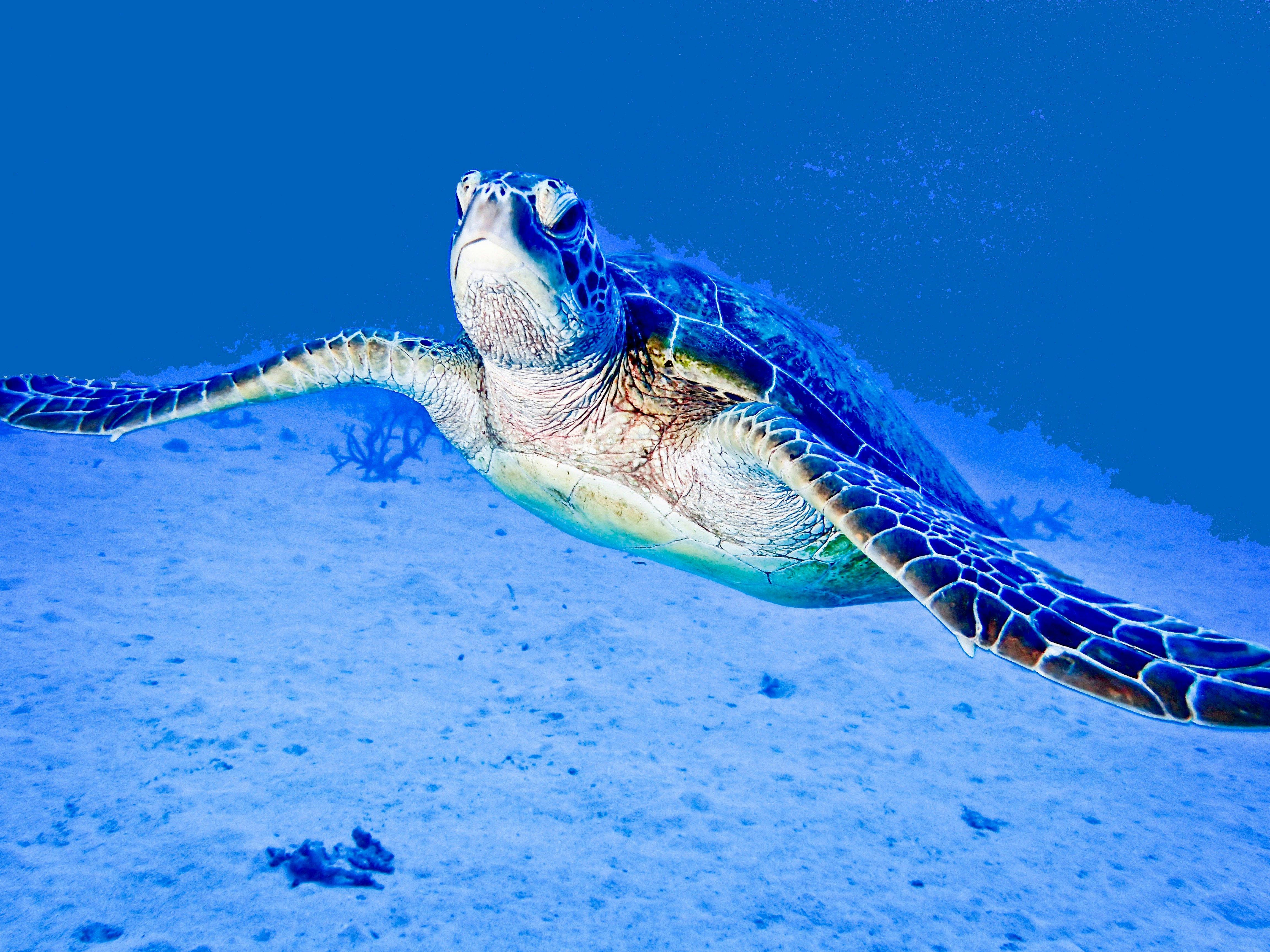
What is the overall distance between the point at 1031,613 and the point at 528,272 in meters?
1.88

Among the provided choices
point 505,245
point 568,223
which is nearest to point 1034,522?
point 568,223

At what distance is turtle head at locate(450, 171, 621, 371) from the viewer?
1.97m

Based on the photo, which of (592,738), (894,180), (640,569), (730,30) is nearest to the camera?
(592,738)

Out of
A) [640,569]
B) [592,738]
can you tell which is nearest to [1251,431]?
[640,569]

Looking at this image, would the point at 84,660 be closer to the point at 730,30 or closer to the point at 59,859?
the point at 59,859

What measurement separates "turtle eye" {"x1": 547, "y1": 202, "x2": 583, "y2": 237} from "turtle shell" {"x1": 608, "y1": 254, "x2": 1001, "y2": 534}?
2.07 feet

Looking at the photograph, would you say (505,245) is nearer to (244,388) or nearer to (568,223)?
(568,223)

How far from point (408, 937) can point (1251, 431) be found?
3558cm

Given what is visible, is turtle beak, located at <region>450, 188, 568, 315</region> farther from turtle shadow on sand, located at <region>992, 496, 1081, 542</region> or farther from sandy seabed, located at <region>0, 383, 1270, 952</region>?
turtle shadow on sand, located at <region>992, 496, 1081, 542</region>

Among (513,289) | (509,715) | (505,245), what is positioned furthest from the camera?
(509,715)

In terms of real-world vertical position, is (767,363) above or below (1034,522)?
below

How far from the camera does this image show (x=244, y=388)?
337 cm

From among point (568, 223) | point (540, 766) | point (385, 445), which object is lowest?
point (540, 766)

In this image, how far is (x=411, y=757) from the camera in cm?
321
